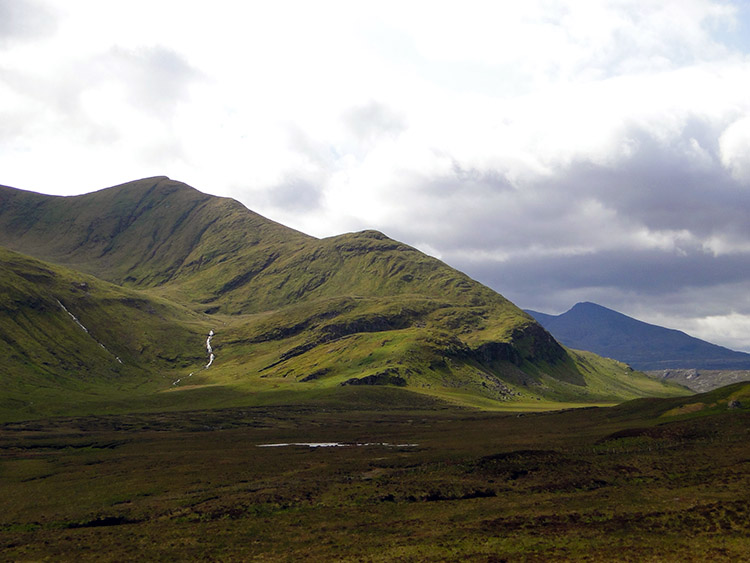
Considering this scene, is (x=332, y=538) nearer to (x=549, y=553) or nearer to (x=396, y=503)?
(x=396, y=503)

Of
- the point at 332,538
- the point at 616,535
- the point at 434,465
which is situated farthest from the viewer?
the point at 434,465

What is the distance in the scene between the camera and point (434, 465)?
281 ft

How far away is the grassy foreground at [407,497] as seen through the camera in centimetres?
4738

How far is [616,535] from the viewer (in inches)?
1855

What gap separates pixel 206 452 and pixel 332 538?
69542 millimetres

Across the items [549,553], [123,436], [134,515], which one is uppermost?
[549,553]

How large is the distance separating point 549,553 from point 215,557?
27285 mm

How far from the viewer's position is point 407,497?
2613 inches

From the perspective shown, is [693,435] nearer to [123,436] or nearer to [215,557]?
[215,557]

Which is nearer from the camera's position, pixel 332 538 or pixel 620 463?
pixel 332 538

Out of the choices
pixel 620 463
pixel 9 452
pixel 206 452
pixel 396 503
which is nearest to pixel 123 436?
pixel 9 452

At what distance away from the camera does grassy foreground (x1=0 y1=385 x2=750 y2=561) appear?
1865 inches

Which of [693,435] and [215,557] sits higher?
[693,435]

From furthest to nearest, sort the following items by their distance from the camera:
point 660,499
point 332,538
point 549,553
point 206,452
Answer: point 206,452
point 660,499
point 332,538
point 549,553
